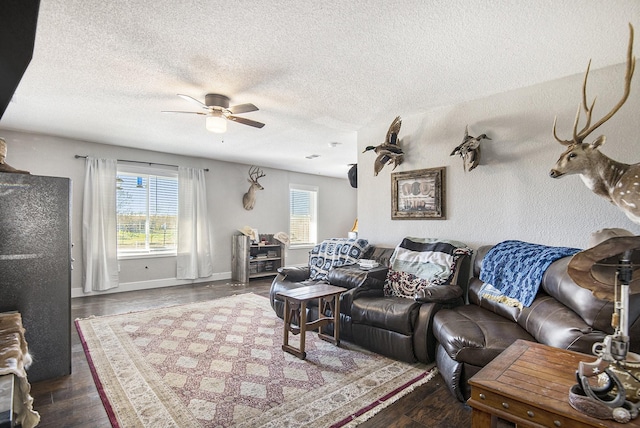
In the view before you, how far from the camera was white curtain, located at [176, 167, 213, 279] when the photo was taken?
6.05 metres

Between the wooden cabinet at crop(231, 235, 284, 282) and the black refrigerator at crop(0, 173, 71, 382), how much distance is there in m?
3.86

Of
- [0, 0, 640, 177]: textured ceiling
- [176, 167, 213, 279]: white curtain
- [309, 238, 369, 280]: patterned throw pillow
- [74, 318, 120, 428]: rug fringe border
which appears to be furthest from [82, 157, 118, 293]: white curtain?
[309, 238, 369, 280]: patterned throw pillow

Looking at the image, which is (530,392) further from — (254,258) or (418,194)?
(254,258)

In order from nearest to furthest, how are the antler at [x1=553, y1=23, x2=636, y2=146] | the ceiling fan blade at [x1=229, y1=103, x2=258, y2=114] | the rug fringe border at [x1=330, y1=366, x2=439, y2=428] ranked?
the antler at [x1=553, y1=23, x2=636, y2=146] < the rug fringe border at [x1=330, y1=366, x2=439, y2=428] < the ceiling fan blade at [x1=229, y1=103, x2=258, y2=114]

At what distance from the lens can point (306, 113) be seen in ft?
12.5

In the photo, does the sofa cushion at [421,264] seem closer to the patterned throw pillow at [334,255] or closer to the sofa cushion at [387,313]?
the sofa cushion at [387,313]

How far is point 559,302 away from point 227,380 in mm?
2384

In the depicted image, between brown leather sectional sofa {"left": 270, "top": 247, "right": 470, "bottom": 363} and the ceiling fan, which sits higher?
the ceiling fan

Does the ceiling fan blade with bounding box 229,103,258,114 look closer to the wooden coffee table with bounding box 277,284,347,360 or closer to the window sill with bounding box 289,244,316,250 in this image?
the wooden coffee table with bounding box 277,284,347,360

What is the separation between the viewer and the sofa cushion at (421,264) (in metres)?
3.11

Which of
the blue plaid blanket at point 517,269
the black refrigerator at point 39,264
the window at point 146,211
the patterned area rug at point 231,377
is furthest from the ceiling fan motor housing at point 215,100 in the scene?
the window at point 146,211

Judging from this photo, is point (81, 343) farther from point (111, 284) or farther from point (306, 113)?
point (306, 113)

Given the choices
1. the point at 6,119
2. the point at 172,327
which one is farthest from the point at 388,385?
the point at 6,119

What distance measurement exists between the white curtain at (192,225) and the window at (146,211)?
0.13 meters
